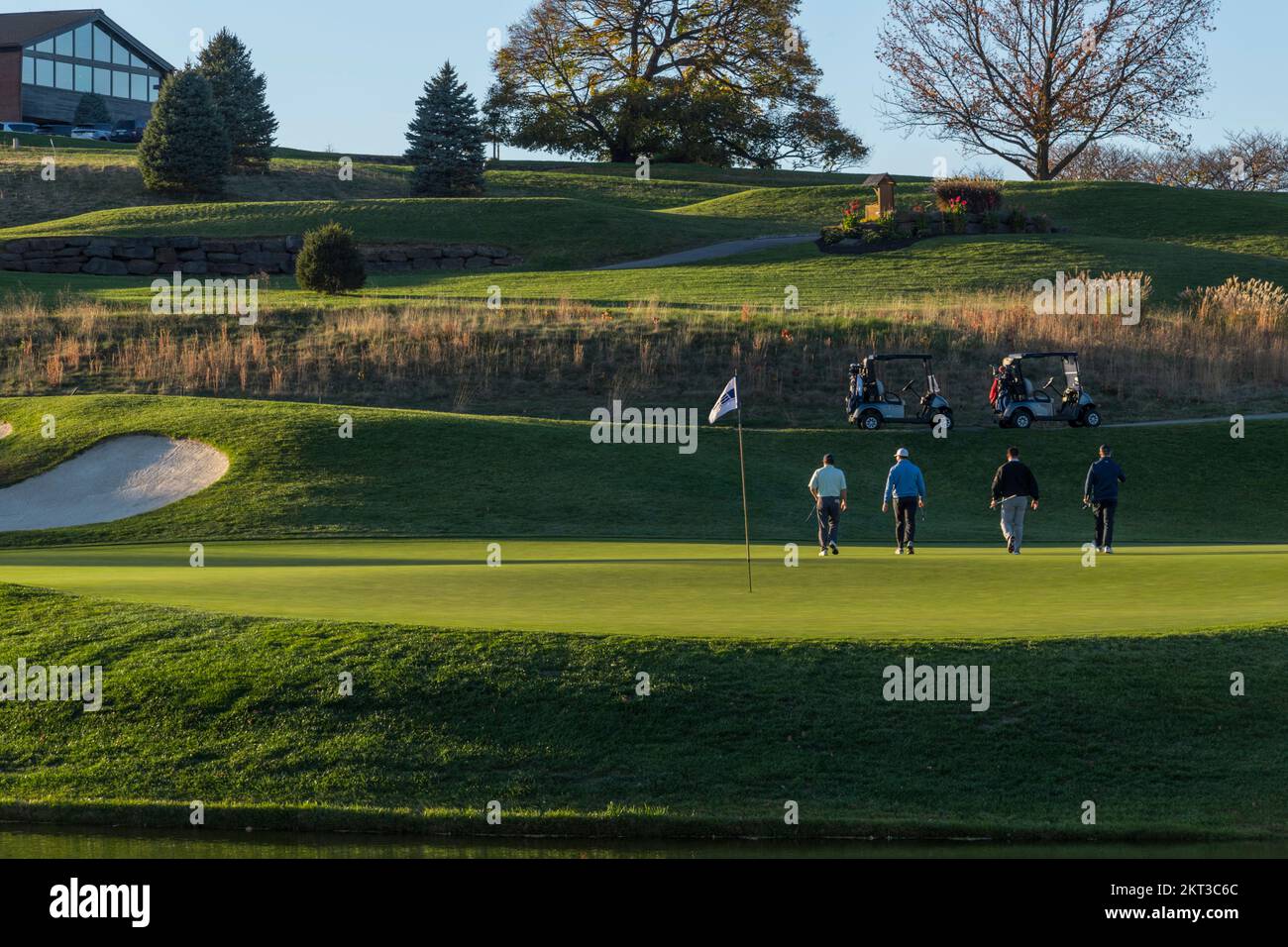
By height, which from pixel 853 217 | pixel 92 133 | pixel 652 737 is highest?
pixel 92 133

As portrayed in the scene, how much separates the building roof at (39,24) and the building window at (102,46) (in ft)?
2.65

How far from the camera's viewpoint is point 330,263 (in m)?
48.3

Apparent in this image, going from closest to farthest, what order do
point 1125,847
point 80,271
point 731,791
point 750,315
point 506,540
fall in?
point 1125,847, point 731,791, point 506,540, point 750,315, point 80,271

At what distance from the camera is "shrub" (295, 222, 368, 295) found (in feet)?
158

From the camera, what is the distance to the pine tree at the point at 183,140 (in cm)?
6888

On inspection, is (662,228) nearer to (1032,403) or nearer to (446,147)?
(446,147)

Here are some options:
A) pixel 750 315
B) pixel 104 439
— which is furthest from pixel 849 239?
pixel 104 439

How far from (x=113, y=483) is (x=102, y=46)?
89324 millimetres

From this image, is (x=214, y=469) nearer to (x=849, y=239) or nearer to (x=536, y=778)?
(x=536, y=778)

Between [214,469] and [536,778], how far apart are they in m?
19.5

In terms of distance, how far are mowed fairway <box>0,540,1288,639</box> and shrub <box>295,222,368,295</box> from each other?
25.0 metres

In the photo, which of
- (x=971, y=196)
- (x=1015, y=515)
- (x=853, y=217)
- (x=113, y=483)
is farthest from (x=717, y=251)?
(x=1015, y=515)

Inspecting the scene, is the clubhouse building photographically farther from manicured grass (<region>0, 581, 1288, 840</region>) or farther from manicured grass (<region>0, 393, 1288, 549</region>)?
manicured grass (<region>0, 581, 1288, 840</region>)

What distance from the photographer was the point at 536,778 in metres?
12.4
